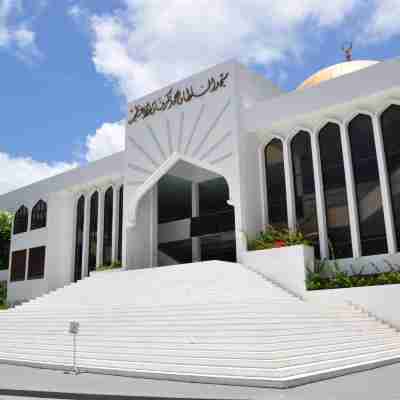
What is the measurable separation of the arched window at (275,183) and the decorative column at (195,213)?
481 centimetres

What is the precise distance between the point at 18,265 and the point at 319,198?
17836 millimetres

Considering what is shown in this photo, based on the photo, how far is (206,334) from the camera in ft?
30.7

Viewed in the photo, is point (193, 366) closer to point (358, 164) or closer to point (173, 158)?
point (358, 164)

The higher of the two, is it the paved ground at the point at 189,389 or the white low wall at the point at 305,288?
the white low wall at the point at 305,288

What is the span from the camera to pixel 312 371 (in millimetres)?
7848

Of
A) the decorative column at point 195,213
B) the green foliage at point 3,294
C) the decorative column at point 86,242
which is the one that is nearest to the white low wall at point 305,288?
the decorative column at point 195,213

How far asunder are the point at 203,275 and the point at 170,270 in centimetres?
177

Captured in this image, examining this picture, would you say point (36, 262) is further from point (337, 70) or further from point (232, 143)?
point (337, 70)

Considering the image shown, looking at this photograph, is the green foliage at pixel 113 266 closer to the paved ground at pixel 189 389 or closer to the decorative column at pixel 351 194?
the decorative column at pixel 351 194

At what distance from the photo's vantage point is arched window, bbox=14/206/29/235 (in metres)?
26.1

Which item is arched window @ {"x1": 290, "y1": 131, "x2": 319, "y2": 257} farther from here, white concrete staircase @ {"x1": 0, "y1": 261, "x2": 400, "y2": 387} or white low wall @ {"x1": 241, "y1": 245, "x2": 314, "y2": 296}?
white concrete staircase @ {"x1": 0, "y1": 261, "x2": 400, "y2": 387}

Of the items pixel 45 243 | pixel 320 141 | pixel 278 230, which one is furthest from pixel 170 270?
pixel 45 243

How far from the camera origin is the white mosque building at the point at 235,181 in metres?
14.7

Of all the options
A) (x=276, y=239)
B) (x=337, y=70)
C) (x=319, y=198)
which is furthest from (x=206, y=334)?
(x=337, y=70)
